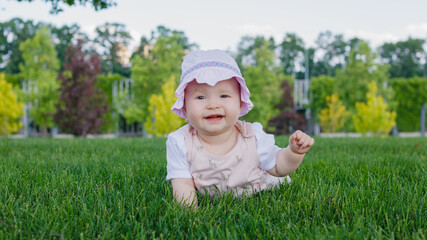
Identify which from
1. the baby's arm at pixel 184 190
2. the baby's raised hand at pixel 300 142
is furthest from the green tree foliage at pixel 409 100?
the baby's arm at pixel 184 190

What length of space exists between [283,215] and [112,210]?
0.97 metres

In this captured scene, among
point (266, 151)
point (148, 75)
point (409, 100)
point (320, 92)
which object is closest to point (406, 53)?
point (409, 100)

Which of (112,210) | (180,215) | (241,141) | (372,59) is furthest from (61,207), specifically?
(372,59)

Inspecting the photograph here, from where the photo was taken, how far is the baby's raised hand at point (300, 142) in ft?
6.34

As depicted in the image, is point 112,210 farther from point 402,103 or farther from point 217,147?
point 402,103

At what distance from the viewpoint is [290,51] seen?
4991 centimetres

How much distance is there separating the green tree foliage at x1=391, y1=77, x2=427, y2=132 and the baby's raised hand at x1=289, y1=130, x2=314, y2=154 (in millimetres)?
23103

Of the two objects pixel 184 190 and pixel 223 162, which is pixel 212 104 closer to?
pixel 223 162

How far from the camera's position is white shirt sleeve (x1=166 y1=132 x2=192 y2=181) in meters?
2.14

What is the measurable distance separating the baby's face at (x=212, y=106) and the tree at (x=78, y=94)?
1401 centimetres

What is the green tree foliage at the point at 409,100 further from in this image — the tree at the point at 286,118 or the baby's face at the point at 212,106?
the baby's face at the point at 212,106

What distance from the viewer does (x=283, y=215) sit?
1.79 m

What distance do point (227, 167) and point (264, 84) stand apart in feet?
52.6

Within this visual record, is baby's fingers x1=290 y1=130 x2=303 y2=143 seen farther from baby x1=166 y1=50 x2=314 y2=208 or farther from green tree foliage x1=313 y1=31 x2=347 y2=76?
green tree foliage x1=313 y1=31 x2=347 y2=76
